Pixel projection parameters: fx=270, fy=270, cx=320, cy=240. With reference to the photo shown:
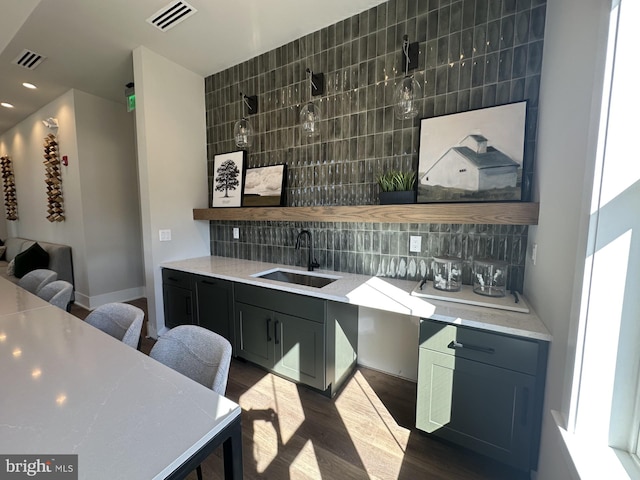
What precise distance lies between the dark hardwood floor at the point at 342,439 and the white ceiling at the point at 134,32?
9.52 ft

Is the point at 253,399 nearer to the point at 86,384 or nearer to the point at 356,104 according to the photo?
the point at 86,384

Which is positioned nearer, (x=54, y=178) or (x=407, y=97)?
(x=407, y=97)

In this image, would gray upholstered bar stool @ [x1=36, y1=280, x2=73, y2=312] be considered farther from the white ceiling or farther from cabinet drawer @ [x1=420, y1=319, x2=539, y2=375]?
cabinet drawer @ [x1=420, y1=319, x2=539, y2=375]

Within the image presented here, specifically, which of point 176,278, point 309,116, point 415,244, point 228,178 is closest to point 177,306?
point 176,278

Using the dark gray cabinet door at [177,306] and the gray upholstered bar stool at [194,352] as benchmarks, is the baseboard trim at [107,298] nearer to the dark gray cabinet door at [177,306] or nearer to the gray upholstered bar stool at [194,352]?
the dark gray cabinet door at [177,306]

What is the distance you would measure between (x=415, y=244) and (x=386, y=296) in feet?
1.73

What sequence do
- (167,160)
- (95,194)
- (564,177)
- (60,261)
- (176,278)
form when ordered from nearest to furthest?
1. (564,177)
2. (176,278)
3. (167,160)
4. (95,194)
5. (60,261)

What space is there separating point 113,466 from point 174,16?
2804 mm

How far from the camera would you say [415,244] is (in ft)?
6.53

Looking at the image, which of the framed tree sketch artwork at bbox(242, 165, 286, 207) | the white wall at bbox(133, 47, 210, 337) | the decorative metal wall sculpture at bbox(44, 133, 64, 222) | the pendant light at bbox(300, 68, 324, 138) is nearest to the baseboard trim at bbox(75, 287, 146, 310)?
the decorative metal wall sculpture at bbox(44, 133, 64, 222)

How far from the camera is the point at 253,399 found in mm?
1931

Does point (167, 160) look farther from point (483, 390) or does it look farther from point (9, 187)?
point (9, 187)

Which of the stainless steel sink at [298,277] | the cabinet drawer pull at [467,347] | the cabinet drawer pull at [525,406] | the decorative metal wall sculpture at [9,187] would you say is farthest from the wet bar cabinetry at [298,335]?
the decorative metal wall sculpture at [9,187]

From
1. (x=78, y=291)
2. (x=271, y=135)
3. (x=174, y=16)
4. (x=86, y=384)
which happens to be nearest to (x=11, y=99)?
(x=78, y=291)
